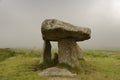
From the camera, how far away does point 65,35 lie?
95.2ft

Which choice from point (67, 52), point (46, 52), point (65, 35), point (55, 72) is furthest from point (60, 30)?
point (46, 52)

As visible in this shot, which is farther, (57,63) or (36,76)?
(57,63)

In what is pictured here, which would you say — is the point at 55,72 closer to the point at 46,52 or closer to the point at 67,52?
the point at 67,52

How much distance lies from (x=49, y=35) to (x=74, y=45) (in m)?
3.04

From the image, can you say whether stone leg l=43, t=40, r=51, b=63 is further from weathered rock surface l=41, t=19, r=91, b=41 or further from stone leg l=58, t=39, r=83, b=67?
weathered rock surface l=41, t=19, r=91, b=41

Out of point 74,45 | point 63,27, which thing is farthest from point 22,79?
point 74,45

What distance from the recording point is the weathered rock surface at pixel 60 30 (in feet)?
89.2

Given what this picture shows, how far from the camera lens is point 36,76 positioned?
26484 millimetres

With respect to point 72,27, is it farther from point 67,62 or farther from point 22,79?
point 22,79

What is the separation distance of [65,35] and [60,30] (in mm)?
1598

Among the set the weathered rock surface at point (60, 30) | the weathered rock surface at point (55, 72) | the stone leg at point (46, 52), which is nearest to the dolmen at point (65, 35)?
the weathered rock surface at point (60, 30)

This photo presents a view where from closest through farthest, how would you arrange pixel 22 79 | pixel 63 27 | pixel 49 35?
pixel 22 79 → pixel 63 27 → pixel 49 35

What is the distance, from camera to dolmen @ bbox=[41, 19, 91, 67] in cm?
2731

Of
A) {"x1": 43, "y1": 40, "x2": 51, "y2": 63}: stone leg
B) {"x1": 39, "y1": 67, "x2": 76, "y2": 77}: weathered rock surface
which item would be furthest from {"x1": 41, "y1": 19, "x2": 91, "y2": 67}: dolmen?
{"x1": 39, "y1": 67, "x2": 76, "y2": 77}: weathered rock surface
